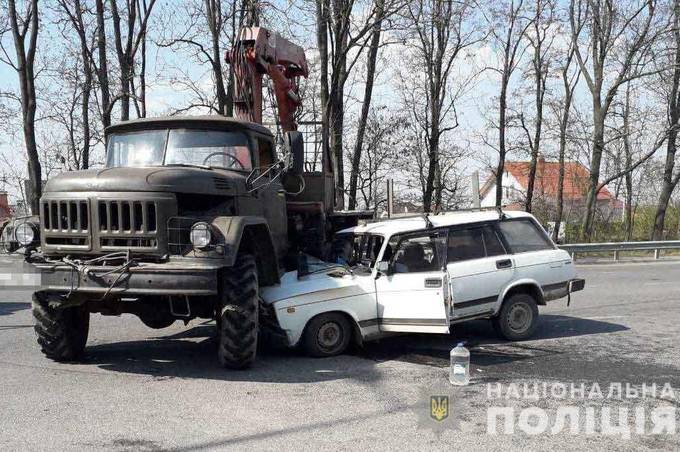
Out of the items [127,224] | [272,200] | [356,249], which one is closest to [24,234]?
[127,224]

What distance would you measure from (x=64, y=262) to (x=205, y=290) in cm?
152

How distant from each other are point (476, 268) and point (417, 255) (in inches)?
30.7

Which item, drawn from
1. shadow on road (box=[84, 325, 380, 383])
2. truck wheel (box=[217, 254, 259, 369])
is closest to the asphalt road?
shadow on road (box=[84, 325, 380, 383])

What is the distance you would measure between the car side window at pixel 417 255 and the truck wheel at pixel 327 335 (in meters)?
0.94

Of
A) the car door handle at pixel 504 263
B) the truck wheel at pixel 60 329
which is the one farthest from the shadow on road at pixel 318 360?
the car door handle at pixel 504 263

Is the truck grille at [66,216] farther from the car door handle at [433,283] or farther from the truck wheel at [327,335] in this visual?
the car door handle at [433,283]

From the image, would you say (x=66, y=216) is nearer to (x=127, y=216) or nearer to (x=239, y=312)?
(x=127, y=216)

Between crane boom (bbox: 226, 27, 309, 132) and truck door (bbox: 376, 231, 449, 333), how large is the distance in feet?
11.4

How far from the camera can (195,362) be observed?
7.28 m

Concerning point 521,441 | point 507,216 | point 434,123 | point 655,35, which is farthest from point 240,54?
point 655,35

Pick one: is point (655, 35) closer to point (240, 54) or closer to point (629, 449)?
point (240, 54)

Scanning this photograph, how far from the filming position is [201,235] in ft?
19.9

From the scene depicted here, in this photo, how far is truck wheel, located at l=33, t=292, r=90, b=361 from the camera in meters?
6.91

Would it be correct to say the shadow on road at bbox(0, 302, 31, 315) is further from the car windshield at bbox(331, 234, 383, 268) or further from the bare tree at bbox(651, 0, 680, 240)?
the bare tree at bbox(651, 0, 680, 240)
